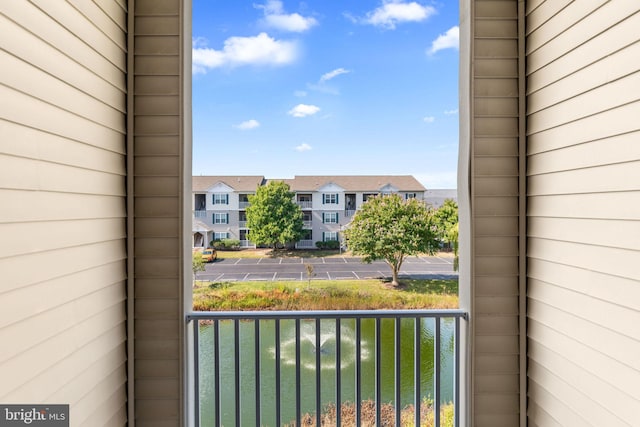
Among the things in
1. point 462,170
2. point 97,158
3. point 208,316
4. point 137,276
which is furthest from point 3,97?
point 462,170

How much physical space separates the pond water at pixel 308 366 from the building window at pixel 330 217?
550 millimetres

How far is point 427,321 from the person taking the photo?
74.3 inches

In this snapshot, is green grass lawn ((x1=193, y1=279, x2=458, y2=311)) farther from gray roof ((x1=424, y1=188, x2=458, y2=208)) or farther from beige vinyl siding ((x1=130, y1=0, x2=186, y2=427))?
gray roof ((x1=424, y1=188, x2=458, y2=208))

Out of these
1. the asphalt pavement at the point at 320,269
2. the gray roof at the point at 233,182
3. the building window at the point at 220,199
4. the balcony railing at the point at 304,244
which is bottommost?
the asphalt pavement at the point at 320,269

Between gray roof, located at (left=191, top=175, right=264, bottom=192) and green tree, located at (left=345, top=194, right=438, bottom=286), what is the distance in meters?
0.59

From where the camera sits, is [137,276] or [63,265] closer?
[63,265]

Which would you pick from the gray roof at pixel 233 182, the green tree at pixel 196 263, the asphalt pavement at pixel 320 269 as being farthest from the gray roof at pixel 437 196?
the green tree at pixel 196 263

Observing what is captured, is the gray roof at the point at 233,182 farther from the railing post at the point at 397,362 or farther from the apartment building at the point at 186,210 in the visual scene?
the railing post at the point at 397,362

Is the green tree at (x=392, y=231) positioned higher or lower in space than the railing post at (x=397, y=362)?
higher

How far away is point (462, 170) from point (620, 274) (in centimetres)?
83

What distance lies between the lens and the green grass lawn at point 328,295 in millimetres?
1913

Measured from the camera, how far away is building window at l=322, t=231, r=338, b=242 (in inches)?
77.8

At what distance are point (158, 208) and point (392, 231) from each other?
1.26 meters

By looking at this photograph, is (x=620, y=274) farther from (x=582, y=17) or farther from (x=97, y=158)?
(x=97, y=158)
